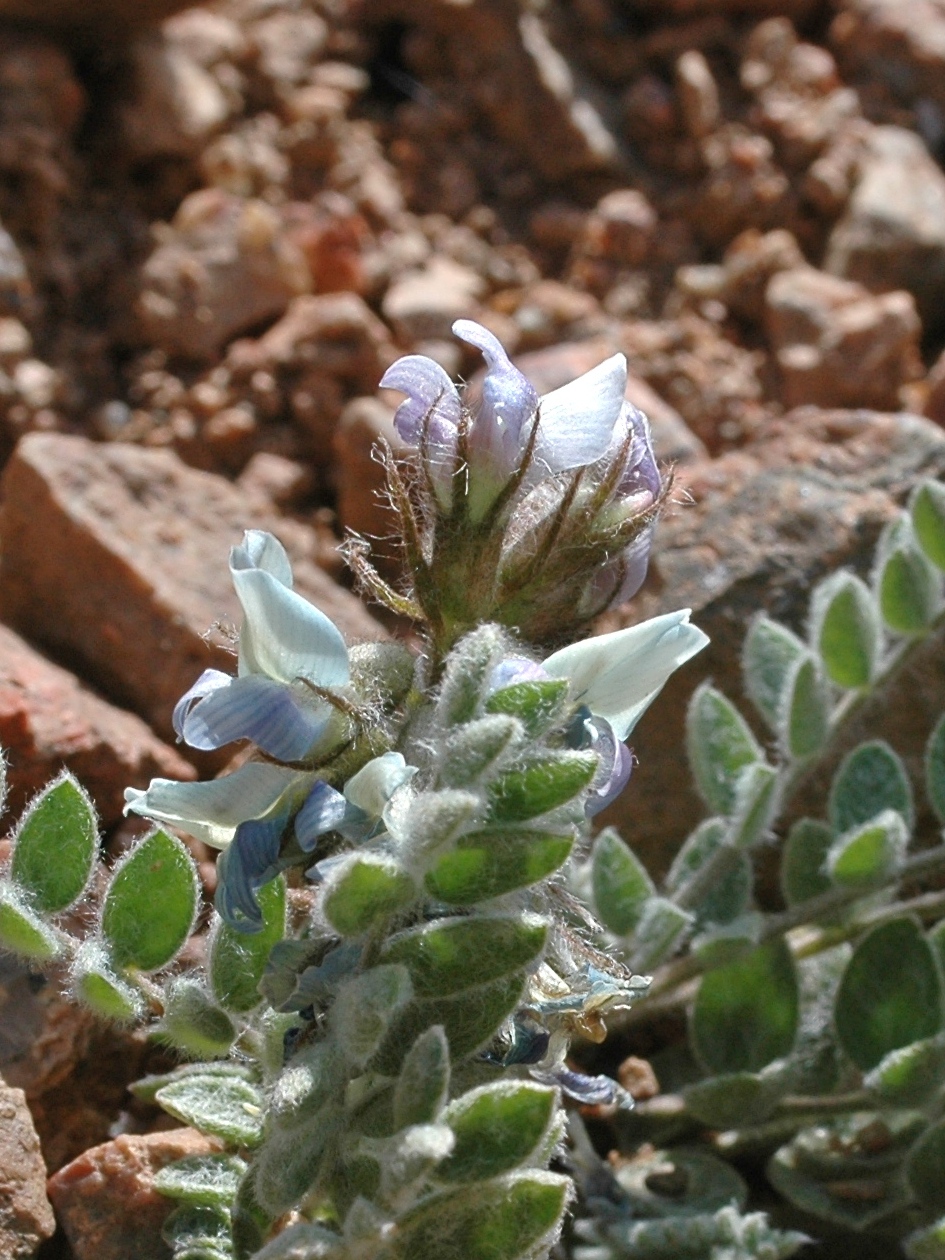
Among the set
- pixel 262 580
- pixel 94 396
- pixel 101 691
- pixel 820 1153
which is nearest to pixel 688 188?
pixel 94 396

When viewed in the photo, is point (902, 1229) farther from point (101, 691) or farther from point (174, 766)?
point (101, 691)

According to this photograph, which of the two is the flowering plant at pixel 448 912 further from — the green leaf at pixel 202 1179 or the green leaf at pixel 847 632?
the green leaf at pixel 847 632

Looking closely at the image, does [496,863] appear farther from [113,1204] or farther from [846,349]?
[846,349]

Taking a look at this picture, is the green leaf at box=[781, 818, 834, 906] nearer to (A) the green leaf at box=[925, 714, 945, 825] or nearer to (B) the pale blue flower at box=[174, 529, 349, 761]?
(A) the green leaf at box=[925, 714, 945, 825]

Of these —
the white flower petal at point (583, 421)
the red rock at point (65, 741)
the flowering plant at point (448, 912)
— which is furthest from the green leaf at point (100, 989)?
the white flower petal at point (583, 421)

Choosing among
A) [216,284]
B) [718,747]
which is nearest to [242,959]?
[718,747]

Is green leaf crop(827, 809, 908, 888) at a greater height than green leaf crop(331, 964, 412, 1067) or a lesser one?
lesser

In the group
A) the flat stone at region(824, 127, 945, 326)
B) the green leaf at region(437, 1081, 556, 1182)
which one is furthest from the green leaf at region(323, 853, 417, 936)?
the flat stone at region(824, 127, 945, 326)
